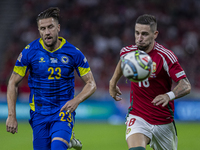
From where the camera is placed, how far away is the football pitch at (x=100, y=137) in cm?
984

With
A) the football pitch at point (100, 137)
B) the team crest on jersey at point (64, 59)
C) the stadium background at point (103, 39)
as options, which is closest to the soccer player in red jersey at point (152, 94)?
the team crest on jersey at point (64, 59)

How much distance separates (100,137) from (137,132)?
6.31 meters

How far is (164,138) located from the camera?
554cm

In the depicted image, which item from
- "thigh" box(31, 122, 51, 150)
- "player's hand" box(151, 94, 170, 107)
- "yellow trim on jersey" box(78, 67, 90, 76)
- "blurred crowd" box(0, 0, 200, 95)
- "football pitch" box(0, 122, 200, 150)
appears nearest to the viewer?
"player's hand" box(151, 94, 170, 107)

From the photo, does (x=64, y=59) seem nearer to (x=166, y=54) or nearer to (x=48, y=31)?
(x=48, y=31)

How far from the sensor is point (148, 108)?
5504mm

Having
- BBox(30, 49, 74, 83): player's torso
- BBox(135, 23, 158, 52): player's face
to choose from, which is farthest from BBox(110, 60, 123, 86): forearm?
BBox(30, 49, 74, 83): player's torso

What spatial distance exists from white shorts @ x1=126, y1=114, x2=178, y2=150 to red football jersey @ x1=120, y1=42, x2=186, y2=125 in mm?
77

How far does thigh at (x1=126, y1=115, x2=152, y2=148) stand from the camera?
201 inches

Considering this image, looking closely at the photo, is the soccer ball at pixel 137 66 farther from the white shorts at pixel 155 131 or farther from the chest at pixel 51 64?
the chest at pixel 51 64

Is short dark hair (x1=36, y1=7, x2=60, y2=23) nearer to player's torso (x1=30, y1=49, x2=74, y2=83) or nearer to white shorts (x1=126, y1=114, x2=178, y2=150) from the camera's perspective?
player's torso (x1=30, y1=49, x2=74, y2=83)

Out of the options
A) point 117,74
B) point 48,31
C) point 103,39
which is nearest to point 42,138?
point 117,74

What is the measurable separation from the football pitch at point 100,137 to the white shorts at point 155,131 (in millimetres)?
3915

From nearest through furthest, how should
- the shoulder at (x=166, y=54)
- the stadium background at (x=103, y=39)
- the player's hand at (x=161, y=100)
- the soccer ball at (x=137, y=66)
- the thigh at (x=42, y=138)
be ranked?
the player's hand at (x=161, y=100)
the soccer ball at (x=137, y=66)
the shoulder at (x=166, y=54)
the thigh at (x=42, y=138)
the stadium background at (x=103, y=39)
